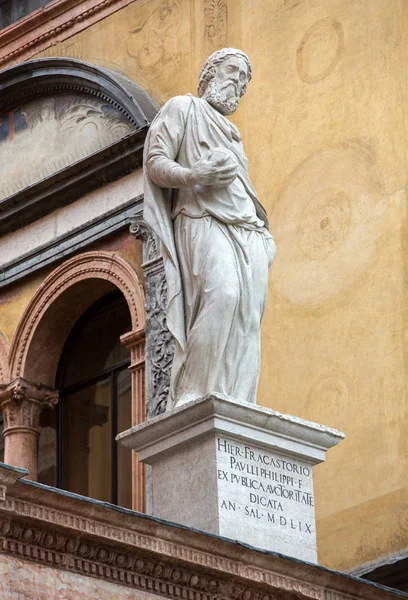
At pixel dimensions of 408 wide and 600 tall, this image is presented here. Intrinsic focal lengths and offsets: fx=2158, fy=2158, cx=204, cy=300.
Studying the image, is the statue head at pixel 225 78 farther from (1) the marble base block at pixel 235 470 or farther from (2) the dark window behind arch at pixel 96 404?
(2) the dark window behind arch at pixel 96 404

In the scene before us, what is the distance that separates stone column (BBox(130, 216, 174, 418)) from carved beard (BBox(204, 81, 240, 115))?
361 centimetres

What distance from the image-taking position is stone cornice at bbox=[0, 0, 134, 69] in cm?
1791

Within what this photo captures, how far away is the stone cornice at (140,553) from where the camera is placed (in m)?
10.3

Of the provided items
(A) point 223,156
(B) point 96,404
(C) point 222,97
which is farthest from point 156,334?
(A) point 223,156

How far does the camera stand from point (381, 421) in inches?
576

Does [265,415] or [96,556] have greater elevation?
[265,415]

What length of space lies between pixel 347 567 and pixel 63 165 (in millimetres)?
4973

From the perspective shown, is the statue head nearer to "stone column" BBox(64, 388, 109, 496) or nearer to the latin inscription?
the latin inscription

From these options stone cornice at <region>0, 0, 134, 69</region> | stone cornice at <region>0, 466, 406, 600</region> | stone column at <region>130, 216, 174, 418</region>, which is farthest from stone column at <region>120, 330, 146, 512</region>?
stone cornice at <region>0, 466, 406, 600</region>

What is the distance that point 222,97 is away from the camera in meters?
12.5

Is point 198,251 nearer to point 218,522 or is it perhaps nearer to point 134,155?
point 218,522

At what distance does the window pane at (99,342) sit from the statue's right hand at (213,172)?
5350mm

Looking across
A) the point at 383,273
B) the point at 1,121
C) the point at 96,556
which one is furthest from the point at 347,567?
the point at 1,121

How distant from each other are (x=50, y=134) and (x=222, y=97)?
5.84 meters
